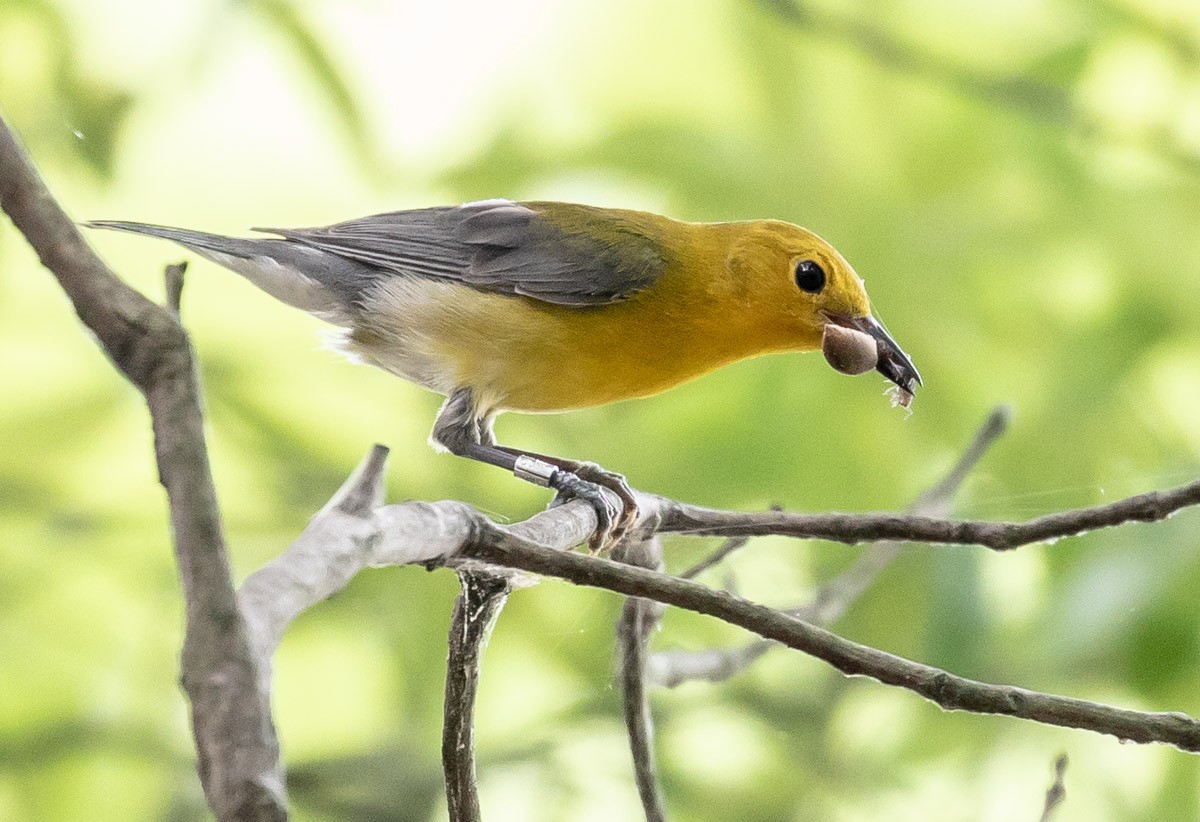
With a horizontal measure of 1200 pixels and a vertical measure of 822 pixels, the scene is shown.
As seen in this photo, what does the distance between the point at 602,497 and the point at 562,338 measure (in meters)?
0.46

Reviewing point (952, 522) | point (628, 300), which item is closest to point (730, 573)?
point (628, 300)

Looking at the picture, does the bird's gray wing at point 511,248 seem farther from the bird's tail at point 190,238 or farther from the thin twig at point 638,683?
the thin twig at point 638,683

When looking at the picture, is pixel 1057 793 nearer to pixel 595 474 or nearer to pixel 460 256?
pixel 595 474

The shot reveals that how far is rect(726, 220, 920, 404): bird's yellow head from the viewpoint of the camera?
1.98 m

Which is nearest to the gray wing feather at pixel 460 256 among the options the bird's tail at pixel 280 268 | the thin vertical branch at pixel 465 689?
the bird's tail at pixel 280 268

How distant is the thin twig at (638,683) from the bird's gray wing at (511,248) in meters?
0.57

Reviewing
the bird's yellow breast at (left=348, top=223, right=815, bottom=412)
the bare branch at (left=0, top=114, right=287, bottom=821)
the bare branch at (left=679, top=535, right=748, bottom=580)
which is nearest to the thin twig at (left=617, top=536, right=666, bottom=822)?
the bare branch at (left=679, top=535, right=748, bottom=580)

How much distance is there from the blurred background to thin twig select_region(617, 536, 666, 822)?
0.52 meters

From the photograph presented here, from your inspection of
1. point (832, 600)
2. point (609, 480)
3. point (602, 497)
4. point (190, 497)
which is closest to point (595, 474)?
point (609, 480)

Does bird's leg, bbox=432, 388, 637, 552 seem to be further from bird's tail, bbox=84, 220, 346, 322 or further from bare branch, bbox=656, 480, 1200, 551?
bird's tail, bbox=84, 220, 346, 322

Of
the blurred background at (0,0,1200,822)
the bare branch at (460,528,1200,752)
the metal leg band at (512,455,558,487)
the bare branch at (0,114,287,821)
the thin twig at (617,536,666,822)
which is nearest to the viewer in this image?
the bare branch at (0,114,287,821)

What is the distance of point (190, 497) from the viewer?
69 centimetres

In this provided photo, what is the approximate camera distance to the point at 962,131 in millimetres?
3176

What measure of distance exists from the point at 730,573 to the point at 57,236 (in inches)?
58.1
